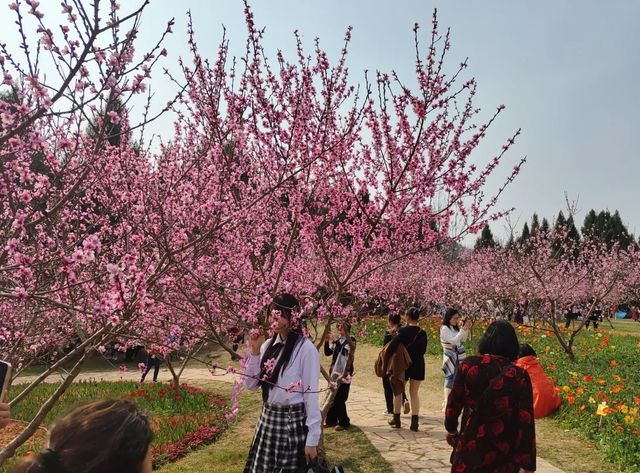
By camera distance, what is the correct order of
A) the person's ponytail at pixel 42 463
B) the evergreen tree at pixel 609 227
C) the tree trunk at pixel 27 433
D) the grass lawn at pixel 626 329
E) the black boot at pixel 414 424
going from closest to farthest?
the person's ponytail at pixel 42 463, the tree trunk at pixel 27 433, the black boot at pixel 414 424, the grass lawn at pixel 626 329, the evergreen tree at pixel 609 227

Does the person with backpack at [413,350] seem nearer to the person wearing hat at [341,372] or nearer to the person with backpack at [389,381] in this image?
the person with backpack at [389,381]

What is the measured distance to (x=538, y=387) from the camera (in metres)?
6.71

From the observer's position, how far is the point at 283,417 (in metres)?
3.47

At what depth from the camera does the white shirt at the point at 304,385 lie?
3381 mm

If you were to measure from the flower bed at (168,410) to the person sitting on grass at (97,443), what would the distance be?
5040 millimetres

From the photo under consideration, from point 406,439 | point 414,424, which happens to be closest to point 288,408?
point 406,439

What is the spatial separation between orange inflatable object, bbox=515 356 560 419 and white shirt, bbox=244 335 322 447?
12.2 feet

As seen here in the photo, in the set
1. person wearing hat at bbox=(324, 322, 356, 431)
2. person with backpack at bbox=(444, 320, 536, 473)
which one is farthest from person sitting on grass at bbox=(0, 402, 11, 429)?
person wearing hat at bbox=(324, 322, 356, 431)

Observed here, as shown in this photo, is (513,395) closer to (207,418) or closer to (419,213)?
(419,213)

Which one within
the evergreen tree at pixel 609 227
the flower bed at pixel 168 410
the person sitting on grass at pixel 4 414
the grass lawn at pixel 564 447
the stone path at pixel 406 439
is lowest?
the flower bed at pixel 168 410

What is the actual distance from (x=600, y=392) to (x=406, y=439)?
309cm

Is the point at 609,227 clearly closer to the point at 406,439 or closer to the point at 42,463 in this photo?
the point at 406,439

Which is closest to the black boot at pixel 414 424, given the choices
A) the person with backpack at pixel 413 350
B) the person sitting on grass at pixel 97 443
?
the person with backpack at pixel 413 350

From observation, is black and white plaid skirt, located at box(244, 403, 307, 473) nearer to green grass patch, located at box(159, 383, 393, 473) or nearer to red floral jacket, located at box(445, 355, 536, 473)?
red floral jacket, located at box(445, 355, 536, 473)
